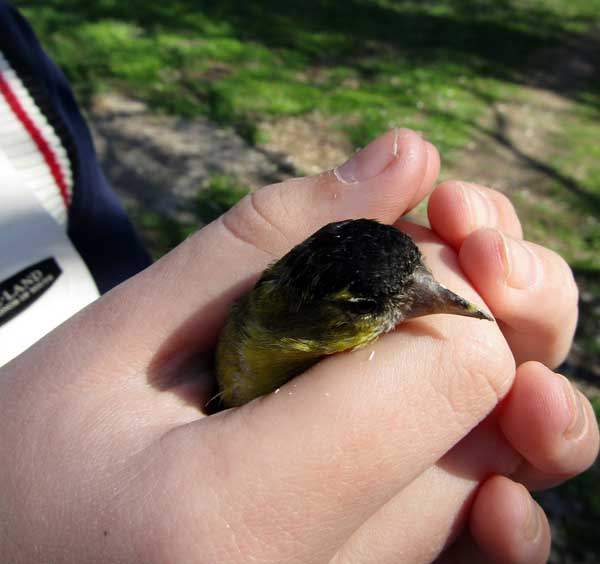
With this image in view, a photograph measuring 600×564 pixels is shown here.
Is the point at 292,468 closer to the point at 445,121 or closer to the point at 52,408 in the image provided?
the point at 52,408

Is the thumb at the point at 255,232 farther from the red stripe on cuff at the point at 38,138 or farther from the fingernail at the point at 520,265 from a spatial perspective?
the red stripe on cuff at the point at 38,138

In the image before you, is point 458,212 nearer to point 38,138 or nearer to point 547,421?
point 547,421

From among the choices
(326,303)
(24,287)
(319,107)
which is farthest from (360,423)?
(319,107)

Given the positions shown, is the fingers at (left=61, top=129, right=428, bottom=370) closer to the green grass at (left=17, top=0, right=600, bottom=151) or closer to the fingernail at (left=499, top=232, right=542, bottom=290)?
the fingernail at (left=499, top=232, right=542, bottom=290)

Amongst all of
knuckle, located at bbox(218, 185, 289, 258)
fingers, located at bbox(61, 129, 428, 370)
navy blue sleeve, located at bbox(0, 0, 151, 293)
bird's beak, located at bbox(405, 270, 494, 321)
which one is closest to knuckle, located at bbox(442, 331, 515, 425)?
bird's beak, located at bbox(405, 270, 494, 321)

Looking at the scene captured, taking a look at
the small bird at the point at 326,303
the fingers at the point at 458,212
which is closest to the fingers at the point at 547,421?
the small bird at the point at 326,303

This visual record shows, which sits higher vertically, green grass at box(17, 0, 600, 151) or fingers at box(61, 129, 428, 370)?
fingers at box(61, 129, 428, 370)
